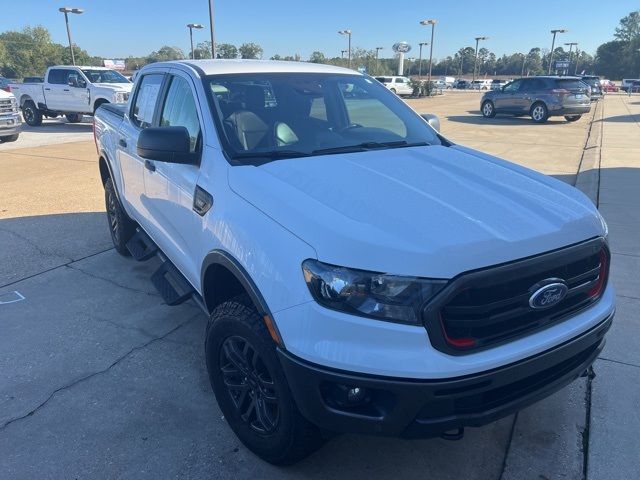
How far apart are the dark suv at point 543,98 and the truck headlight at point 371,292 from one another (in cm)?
2060

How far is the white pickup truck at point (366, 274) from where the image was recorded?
1960 mm

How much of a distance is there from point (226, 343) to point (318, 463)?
A: 78cm

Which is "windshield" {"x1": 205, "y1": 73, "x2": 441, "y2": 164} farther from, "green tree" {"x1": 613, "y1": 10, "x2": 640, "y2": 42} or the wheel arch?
"green tree" {"x1": 613, "y1": 10, "x2": 640, "y2": 42}

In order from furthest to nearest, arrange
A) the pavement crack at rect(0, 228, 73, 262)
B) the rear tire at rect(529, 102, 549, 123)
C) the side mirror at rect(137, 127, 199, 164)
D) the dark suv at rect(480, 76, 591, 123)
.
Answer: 1. the rear tire at rect(529, 102, 549, 123)
2. the dark suv at rect(480, 76, 591, 123)
3. the pavement crack at rect(0, 228, 73, 262)
4. the side mirror at rect(137, 127, 199, 164)

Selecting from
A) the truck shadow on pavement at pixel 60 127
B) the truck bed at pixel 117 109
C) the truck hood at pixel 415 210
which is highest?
the truck bed at pixel 117 109

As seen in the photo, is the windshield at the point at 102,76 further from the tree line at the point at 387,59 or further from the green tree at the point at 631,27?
the green tree at the point at 631,27

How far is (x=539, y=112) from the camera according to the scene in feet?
67.9

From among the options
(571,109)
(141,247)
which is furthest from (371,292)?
(571,109)

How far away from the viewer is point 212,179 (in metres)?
2.80

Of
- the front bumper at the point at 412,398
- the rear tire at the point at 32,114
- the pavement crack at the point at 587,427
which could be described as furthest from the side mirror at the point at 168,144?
the rear tire at the point at 32,114

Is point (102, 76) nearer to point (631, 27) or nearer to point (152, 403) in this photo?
point (152, 403)

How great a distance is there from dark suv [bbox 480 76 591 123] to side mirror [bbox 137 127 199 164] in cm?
2011

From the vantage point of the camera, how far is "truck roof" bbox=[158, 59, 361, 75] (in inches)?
137

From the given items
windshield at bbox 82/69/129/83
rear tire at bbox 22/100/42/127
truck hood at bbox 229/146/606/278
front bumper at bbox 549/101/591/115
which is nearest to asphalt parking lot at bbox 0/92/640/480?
truck hood at bbox 229/146/606/278
